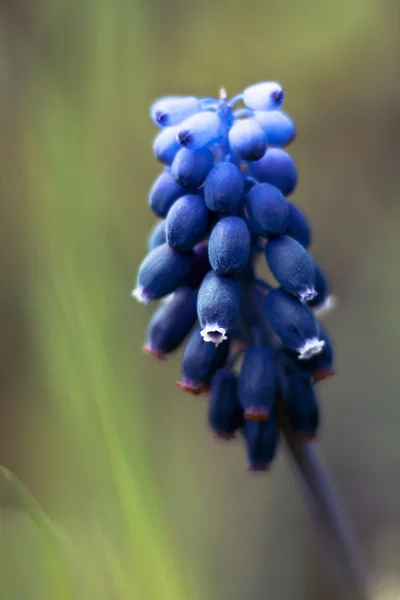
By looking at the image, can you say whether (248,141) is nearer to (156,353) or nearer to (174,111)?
(174,111)

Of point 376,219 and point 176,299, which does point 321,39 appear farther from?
point 176,299

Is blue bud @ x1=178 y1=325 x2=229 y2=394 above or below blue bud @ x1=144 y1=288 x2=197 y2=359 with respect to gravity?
below

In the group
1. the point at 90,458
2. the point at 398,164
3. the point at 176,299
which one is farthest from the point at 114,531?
the point at 398,164

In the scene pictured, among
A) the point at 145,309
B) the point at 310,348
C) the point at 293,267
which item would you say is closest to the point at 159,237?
the point at 293,267

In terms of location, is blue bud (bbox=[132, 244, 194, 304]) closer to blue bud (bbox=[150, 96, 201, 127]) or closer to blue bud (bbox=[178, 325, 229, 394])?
Answer: blue bud (bbox=[178, 325, 229, 394])

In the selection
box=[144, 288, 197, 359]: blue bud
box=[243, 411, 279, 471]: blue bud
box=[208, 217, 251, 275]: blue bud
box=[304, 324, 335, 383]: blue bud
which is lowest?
box=[243, 411, 279, 471]: blue bud

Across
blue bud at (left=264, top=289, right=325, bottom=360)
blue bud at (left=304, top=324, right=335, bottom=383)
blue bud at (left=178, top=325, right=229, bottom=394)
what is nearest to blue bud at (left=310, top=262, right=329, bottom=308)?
blue bud at (left=304, top=324, right=335, bottom=383)
